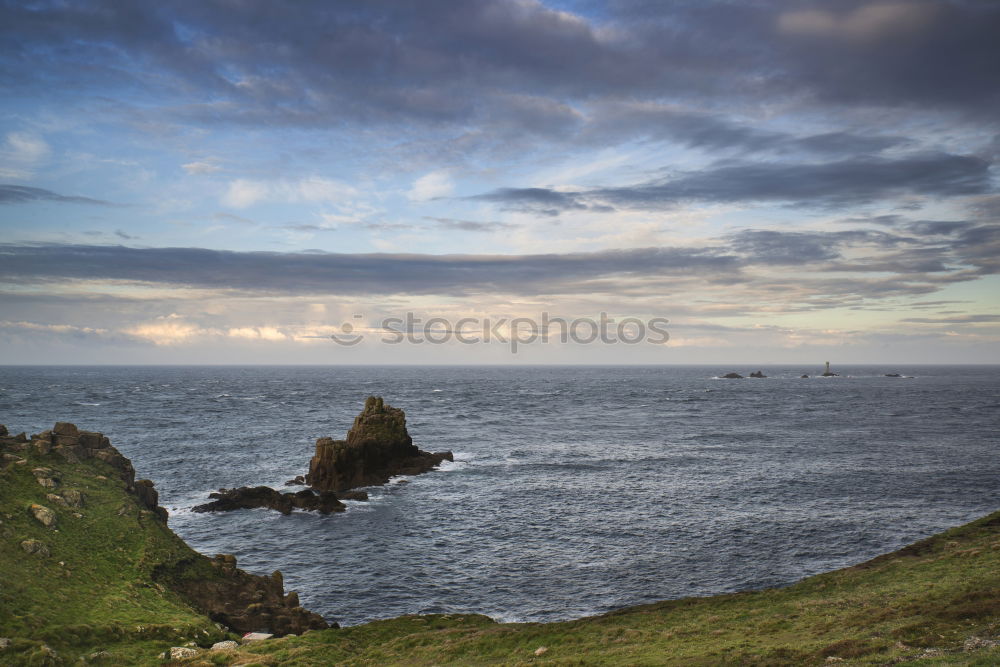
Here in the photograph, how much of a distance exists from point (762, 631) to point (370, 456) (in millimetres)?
52338

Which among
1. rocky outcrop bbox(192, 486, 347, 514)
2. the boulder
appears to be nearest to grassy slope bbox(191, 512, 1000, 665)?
the boulder

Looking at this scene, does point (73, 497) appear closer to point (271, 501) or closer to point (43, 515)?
point (43, 515)

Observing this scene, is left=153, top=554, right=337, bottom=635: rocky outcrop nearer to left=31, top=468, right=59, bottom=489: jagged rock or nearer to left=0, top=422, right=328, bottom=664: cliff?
left=0, top=422, right=328, bottom=664: cliff

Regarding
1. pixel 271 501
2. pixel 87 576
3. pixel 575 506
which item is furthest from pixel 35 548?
pixel 575 506

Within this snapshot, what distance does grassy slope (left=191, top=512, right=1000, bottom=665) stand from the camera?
1781 centimetres

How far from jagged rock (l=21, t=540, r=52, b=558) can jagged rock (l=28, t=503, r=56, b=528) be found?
2.21 meters

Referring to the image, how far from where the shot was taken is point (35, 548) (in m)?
25.0

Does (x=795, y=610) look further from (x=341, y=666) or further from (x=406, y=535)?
(x=406, y=535)

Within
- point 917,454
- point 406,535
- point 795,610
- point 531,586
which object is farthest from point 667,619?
point 917,454

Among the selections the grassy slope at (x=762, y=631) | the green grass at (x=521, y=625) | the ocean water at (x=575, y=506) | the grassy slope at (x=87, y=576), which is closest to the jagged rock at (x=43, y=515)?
the grassy slope at (x=87, y=576)

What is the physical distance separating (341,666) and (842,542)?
35577 mm

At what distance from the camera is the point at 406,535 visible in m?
46.1

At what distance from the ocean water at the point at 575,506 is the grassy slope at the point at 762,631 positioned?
21.9ft

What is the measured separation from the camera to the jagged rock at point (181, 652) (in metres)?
20.5
